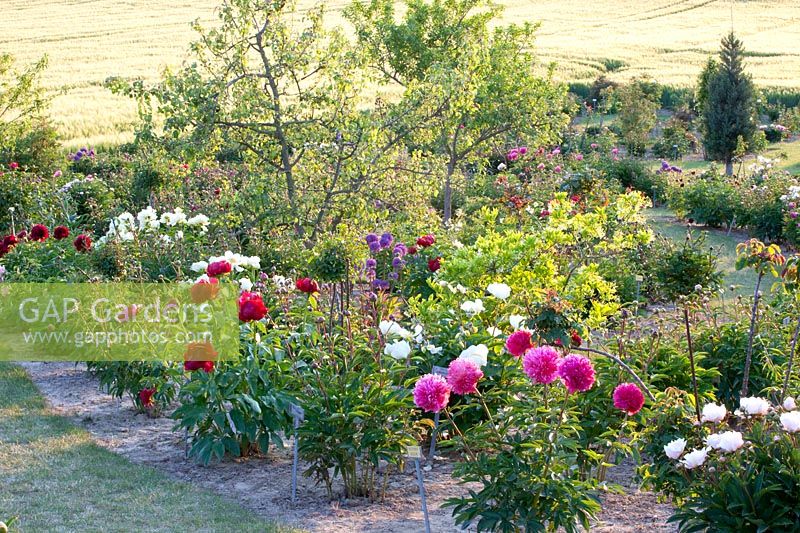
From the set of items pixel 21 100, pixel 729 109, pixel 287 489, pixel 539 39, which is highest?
pixel 539 39

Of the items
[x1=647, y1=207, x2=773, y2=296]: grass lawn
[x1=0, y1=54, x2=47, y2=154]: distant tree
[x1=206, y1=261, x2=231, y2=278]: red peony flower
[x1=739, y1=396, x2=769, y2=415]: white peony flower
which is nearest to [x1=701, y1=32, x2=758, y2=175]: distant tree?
[x1=647, y1=207, x2=773, y2=296]: grass lawn

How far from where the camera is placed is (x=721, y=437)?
3664 millimetres

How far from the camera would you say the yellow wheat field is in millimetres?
29797

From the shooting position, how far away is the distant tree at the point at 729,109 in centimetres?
1877

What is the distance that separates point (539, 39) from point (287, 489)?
41.7 m

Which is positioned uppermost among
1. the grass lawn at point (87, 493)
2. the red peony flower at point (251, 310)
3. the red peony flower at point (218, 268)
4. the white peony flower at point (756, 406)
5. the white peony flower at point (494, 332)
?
the red peony flower at point (218, 268)

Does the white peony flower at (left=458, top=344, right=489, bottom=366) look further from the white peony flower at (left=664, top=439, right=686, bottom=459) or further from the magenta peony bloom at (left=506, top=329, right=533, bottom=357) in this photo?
the white peony flower at (left=664, top=439, right=686, bottom=459)

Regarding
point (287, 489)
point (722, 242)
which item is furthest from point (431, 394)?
point (722, 242)

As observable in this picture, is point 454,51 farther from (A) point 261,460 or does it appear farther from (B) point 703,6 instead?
(B) point 703,6

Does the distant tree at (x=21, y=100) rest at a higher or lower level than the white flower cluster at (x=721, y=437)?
higher

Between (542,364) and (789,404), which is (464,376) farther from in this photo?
(789,404)

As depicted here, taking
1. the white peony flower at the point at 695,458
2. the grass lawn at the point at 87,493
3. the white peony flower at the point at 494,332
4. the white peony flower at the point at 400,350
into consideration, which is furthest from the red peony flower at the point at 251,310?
the white peony flower at the point at 695,458

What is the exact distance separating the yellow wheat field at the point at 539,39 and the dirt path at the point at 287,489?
16.9 metres

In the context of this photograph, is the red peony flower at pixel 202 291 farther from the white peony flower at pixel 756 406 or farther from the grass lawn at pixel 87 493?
the white peony flower at pixel 756 406
